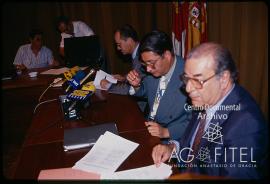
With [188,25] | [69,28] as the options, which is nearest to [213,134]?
[188,25]

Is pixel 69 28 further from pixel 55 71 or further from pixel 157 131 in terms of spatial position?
pixel 157 131

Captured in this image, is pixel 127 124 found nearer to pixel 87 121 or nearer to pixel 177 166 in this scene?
pixel 87 121

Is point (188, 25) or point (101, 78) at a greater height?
point (188, 25)

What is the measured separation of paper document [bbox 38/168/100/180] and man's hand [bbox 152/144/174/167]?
329mm

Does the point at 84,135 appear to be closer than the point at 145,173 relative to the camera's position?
No

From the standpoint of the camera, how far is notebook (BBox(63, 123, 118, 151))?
183 centimetres

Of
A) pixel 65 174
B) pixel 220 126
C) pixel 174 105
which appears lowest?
pixel 65 174

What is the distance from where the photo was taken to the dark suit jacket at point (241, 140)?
1312mm

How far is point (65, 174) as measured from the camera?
154 centimetres

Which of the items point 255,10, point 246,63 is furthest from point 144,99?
point 255,10

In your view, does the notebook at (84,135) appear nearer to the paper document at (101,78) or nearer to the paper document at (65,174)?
the paper document at (65,174)

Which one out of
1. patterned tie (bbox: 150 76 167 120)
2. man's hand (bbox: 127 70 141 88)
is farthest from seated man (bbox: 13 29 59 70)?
patterned tie (bbox: 150 76 167 120)

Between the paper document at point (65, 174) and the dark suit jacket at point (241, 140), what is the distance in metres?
0.61

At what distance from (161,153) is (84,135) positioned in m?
0.58
